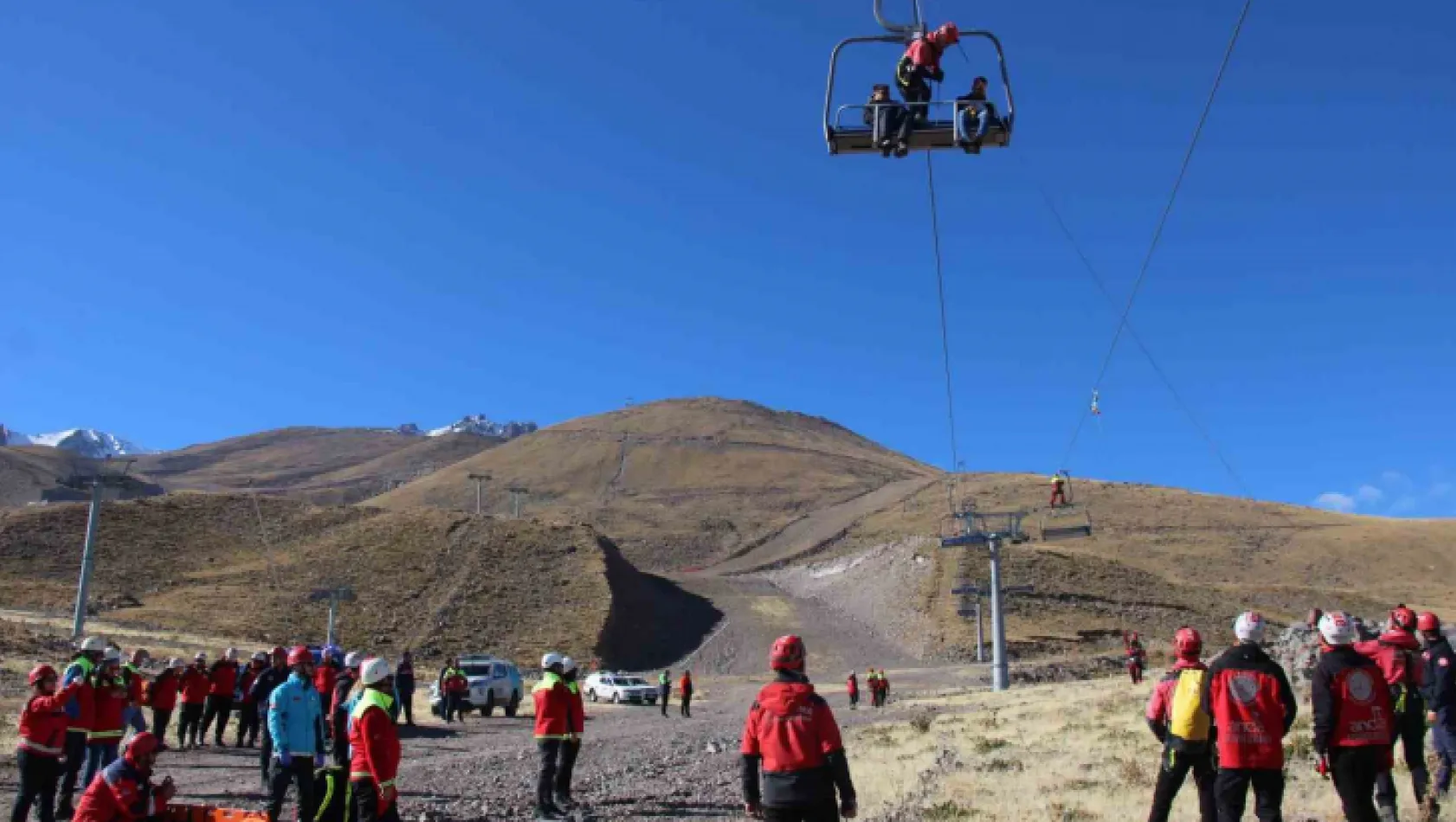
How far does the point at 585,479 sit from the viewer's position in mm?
169875

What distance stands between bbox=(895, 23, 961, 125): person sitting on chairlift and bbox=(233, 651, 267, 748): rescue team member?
15165 millimetres

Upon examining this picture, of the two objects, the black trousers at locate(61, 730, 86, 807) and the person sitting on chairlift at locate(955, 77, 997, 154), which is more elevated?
the person sitting on chairlift at locate(955, 77, 997, 154)

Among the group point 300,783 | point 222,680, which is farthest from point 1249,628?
point 222,680

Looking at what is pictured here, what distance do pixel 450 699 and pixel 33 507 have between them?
217 ft

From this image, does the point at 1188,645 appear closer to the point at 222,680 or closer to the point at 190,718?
the point at 190,718

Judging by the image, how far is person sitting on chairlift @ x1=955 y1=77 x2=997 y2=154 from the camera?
37.0 ft

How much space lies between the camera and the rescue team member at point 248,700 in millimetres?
19469

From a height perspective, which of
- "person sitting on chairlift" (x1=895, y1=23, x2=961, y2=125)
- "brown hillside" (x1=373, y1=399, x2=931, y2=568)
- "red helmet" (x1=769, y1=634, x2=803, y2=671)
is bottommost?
"red helmet" (x1=769, y1=634, x2=803, y2=671)

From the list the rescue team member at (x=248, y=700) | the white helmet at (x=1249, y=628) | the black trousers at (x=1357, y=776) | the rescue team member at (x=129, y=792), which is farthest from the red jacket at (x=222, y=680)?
the black trousers at (x=1357, y=776)

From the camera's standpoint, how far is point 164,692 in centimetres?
1856

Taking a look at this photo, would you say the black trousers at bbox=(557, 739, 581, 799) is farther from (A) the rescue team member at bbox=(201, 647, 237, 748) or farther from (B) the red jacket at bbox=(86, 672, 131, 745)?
(A) the rescue team member at bbox=(201, 647, 237, 748)

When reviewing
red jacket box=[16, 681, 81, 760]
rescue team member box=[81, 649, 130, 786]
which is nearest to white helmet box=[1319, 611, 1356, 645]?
red jacket box=[16, 681, 81, 760]

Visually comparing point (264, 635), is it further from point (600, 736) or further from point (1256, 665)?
point (1256, 665)

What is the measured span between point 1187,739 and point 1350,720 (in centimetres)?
112
